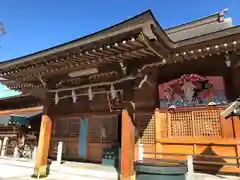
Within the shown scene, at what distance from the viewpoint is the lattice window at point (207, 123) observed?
6550mm

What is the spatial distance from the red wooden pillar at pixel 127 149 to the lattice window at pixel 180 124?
1.95m

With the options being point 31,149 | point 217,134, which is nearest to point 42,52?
point 217,134

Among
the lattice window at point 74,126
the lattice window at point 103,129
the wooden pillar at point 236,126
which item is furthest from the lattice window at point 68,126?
the wooden pillar at point 236,126

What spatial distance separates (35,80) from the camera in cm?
805

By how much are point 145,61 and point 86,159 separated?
6606 millimetres

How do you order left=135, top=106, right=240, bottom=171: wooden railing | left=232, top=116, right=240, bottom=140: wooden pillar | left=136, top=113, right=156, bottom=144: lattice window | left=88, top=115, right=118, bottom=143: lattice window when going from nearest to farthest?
left=232, top=116, right=240, bottom=140: wooden pillar < left=135, top=106, right=240, bottom=171: wooden railing < left=136, top=113, right=156, bottom=144: lattice window < left=88, top=115, right=118, bottom=143: lattice window

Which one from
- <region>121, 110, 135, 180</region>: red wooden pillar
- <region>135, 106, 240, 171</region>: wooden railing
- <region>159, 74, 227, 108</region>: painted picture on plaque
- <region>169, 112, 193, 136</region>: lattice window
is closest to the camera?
<region>121, 110, 135, 180</region>: red wooden pillar

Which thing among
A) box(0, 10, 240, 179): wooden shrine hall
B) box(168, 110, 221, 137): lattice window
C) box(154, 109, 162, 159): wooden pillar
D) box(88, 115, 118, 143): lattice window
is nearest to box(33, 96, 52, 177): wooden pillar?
box(0, 10, 240, 179): wooden shrine hall

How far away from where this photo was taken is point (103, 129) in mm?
10430

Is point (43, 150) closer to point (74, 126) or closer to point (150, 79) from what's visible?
point (74, 126)

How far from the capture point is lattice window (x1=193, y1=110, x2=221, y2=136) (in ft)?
21.5

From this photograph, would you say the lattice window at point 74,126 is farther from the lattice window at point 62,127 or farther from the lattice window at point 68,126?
the lattice window at point 62,127

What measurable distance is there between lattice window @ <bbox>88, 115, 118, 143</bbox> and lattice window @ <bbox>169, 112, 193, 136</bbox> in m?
3.45

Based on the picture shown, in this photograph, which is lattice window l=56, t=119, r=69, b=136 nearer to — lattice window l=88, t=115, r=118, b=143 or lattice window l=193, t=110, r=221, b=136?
lattice window l=88, t=115, r=118, b=143
